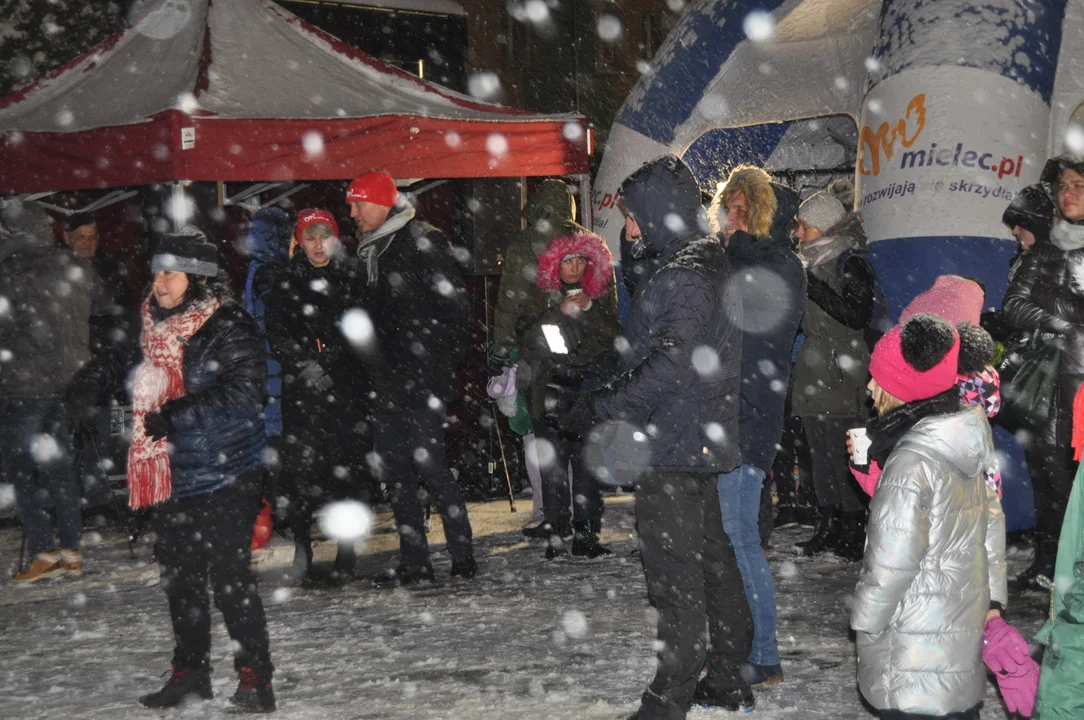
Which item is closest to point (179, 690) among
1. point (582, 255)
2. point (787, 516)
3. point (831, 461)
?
point (582, 255)

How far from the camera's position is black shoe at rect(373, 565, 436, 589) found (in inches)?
283

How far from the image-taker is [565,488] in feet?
26.5

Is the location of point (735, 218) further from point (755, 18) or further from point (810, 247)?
point (755, 18)

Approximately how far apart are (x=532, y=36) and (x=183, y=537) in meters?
21.1

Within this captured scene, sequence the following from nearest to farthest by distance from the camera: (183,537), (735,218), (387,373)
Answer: (183,537) → (735,218) → (387,373)

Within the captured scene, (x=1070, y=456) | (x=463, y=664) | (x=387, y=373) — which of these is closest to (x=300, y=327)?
(x=387, y=373)

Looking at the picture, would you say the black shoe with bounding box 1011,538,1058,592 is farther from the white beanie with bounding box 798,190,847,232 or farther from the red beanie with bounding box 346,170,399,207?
the red beanie with bounding box 346,170,399,207

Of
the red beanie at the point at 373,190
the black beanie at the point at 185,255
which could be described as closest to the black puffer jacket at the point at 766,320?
the black beanie at the point at 185,255

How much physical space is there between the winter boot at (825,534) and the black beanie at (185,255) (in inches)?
169

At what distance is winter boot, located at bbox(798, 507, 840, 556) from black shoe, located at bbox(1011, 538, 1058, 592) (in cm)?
127

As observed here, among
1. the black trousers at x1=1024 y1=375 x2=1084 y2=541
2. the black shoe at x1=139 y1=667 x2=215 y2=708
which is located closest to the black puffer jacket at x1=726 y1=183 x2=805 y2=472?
the black trousers at x1=1024 y1=375 x2=1084 y2=541

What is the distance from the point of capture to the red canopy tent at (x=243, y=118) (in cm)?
780

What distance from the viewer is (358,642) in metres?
5.98

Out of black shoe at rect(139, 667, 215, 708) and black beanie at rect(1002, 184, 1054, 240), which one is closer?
black shoe at rect(139, 667, 215, 708)
